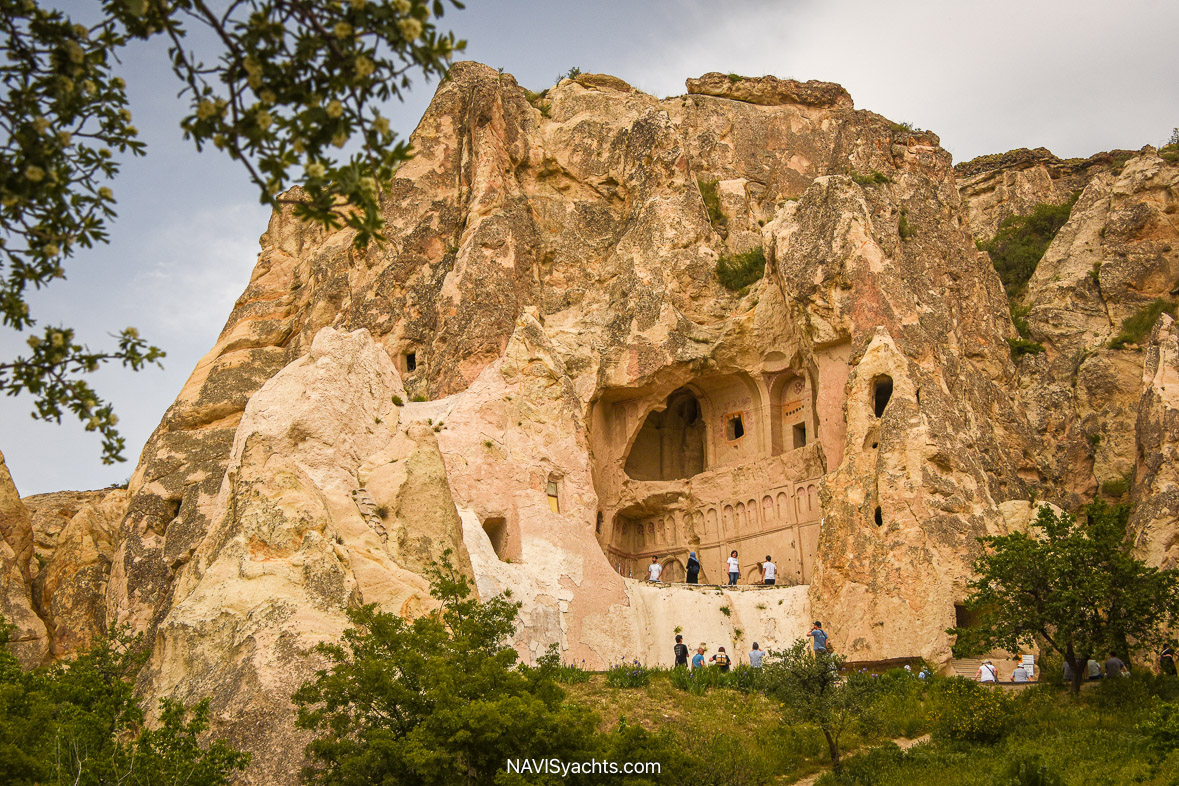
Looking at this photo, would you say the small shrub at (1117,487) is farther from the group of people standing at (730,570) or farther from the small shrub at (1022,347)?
the group of people standing at (730,570)

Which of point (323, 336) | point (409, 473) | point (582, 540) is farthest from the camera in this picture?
point (582, 540)

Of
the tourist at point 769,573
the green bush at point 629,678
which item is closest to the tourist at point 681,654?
the green bush at point 629,678

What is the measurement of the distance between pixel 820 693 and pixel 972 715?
111 inches

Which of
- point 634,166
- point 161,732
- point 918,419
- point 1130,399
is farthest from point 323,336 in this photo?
point 1130,399

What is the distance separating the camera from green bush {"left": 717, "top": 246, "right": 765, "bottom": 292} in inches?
1428

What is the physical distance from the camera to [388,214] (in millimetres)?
39062

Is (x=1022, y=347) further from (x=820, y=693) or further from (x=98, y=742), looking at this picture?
(x=98, y=742)

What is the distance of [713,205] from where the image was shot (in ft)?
135

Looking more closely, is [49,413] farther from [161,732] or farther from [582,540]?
[582,540]

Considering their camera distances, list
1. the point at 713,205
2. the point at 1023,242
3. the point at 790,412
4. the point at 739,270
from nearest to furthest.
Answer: the point at 790,412 → the point at 739,270 → the point at 713,205 → the point at 1023,242

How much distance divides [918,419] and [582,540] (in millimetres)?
8735

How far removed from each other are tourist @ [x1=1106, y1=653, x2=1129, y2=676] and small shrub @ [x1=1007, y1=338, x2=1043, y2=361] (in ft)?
74.1

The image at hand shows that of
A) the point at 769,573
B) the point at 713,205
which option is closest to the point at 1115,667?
the point at 769,573

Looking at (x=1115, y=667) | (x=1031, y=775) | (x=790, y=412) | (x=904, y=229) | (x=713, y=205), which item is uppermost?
(x=713, y=205)
